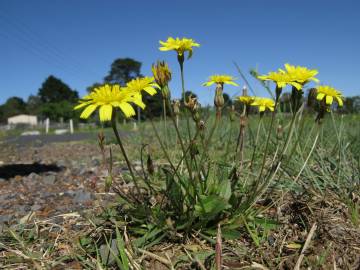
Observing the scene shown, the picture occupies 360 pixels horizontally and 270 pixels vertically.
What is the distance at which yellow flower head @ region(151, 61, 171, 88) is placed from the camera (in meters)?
1.42

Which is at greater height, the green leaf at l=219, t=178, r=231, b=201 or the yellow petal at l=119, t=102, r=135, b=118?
the yellow petal at l=119, t=102, r=135, b=118

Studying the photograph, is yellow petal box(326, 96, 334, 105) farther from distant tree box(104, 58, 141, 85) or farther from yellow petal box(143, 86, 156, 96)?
distant tree box(104, 58, 141, 85)

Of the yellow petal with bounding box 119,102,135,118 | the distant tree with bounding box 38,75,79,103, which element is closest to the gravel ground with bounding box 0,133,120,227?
the yellow petal with bounding box 119,102,135,118

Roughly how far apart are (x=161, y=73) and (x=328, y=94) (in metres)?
0.82

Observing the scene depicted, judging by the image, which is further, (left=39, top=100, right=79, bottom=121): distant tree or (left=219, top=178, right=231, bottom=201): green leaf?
(left=39, top=100, right=79, bottom=121): distant tree

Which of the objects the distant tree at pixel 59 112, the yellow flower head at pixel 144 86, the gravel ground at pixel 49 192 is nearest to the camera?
the yellow flower head at pixel 144 86

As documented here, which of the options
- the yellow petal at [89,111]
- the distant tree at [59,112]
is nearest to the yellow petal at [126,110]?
the yellow petal at [89,111]

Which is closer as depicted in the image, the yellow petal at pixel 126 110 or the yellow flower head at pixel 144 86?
the yellow petal at pixel 126 110

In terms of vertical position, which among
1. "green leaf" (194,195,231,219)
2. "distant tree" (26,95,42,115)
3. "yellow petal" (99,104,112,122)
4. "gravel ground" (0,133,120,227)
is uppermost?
"distant tree" (26,95,42,115)

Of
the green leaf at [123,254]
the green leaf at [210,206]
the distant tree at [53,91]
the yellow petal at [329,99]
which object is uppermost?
the distant tree at [53,91]

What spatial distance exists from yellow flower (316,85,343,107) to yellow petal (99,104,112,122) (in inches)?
38.5

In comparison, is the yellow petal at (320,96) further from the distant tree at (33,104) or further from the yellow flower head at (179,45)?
the distant tree at (33,104)

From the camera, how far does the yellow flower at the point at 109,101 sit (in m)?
1.26

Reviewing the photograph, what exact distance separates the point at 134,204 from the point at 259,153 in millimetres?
1843
